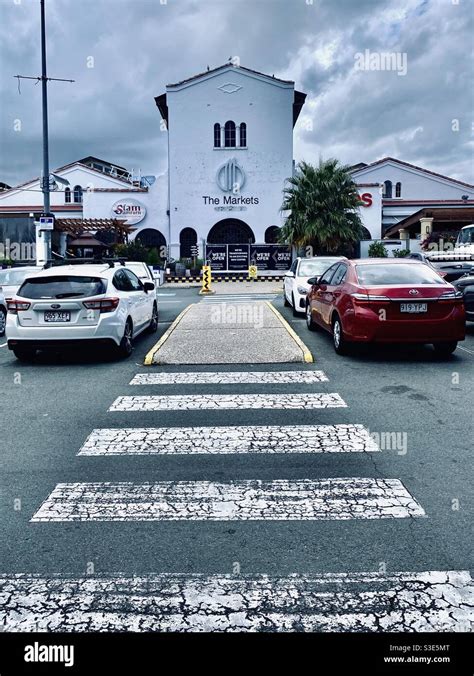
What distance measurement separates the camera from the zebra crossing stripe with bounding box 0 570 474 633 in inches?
116

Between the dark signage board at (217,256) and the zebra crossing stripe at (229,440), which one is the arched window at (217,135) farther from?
the zebra crossing stripe at (229,440)

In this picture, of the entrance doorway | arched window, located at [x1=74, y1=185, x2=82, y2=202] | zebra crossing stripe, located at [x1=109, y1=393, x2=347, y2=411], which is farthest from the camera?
arched window, located at [x1=74, y1=185, x2=82, y2=202]

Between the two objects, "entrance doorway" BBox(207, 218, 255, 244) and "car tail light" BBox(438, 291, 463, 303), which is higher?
"entrance doorway" BBox(207, 218, 255, 244)

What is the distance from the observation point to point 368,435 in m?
5.80

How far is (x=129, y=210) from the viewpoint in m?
43.8

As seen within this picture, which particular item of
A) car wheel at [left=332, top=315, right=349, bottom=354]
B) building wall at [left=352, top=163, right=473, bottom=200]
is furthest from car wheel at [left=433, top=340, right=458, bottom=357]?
building wall at [left=352, top=163, right=473, bottom=200]

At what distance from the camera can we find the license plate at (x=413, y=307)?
905 centimetres

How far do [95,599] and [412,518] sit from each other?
2.06m

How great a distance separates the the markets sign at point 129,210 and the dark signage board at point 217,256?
22.7ft

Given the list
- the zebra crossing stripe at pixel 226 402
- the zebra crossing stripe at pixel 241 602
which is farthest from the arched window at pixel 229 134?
the zebra crossing stripe at pixel 241 602

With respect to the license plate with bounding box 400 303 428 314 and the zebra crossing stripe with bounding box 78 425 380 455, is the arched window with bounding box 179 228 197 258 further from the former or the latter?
the zebra crossing stripe with bounding box 78 425 380 455

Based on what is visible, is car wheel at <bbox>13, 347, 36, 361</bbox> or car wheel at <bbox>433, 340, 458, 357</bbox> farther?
car wheel at <bbox>13, 347, 36, 361</bbox>

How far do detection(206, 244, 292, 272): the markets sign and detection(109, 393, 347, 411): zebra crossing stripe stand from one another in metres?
32.9
